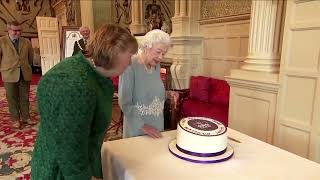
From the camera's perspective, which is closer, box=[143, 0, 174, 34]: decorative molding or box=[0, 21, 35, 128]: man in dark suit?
box=[0, 21, 35, 128]: man in dark suit

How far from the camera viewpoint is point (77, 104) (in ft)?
3.05

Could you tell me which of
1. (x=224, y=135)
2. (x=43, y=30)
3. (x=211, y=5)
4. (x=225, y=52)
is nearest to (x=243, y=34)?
(x=225, y=52)

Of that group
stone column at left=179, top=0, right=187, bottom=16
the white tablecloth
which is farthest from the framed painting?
the white tablecloth

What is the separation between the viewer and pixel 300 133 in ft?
7.32

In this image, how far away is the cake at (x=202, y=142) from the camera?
122cm

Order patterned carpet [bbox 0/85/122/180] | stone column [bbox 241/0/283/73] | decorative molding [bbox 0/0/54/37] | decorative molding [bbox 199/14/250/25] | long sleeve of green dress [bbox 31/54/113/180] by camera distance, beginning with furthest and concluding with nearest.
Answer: decorative molding [bbox 0/0/54/37], decorative molding [bbox 199/14/250/25], patterned carpet [bbox 0/85/122/180], stone column [bbox 241/0/283/73], long sleeve of green dress [bbox 31/54/113/180]

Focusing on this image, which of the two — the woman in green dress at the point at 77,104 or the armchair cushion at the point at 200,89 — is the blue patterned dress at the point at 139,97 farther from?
the armchair cushion at the point at 200,89

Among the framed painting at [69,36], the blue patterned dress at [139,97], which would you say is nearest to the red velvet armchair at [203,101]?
the blue patterned dress at [139,97]

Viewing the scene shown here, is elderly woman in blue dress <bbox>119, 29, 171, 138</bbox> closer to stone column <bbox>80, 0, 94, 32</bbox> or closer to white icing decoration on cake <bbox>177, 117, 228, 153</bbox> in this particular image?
white icing decoration on cake <bbox>177, 117, 228, 153</bbox>

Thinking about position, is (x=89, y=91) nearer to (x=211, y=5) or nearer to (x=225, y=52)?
(x=225, y=52)

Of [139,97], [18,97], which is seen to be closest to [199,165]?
[139,97]

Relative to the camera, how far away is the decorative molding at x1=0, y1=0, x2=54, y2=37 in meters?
11.7

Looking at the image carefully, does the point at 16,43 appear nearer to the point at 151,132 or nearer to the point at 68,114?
the point at 151,132

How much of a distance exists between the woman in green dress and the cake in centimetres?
38
